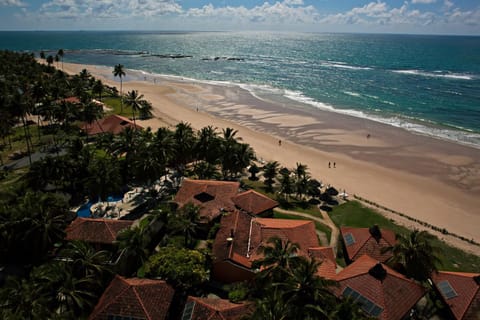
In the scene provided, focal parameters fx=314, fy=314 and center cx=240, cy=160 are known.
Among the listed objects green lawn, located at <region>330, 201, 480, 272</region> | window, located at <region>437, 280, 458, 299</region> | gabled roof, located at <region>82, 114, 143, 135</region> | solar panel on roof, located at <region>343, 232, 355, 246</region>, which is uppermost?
gabled roof, located at <region>82, 114, 143, 135</region>

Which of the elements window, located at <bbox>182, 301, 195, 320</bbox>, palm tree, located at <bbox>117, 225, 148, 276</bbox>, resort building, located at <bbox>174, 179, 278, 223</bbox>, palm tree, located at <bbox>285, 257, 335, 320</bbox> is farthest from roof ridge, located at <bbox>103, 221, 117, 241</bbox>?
palm tree, located at <bbox>285, 257, 335, 320</bbox>

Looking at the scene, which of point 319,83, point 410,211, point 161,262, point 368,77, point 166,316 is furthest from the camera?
point 368,77

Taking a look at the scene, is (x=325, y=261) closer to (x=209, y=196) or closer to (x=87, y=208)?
(x=209, y=196)

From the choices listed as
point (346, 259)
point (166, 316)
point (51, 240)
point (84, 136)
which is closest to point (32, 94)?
point (84, 136)

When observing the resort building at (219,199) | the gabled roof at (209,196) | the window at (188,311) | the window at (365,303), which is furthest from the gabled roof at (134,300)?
the window at (365,303)

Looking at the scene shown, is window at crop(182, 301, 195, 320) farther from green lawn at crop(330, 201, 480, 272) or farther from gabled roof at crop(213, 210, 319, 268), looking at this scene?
green lawn at crop(330, 201, 480, 272)

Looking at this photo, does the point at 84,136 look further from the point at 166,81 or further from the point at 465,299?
the point at 166,81
